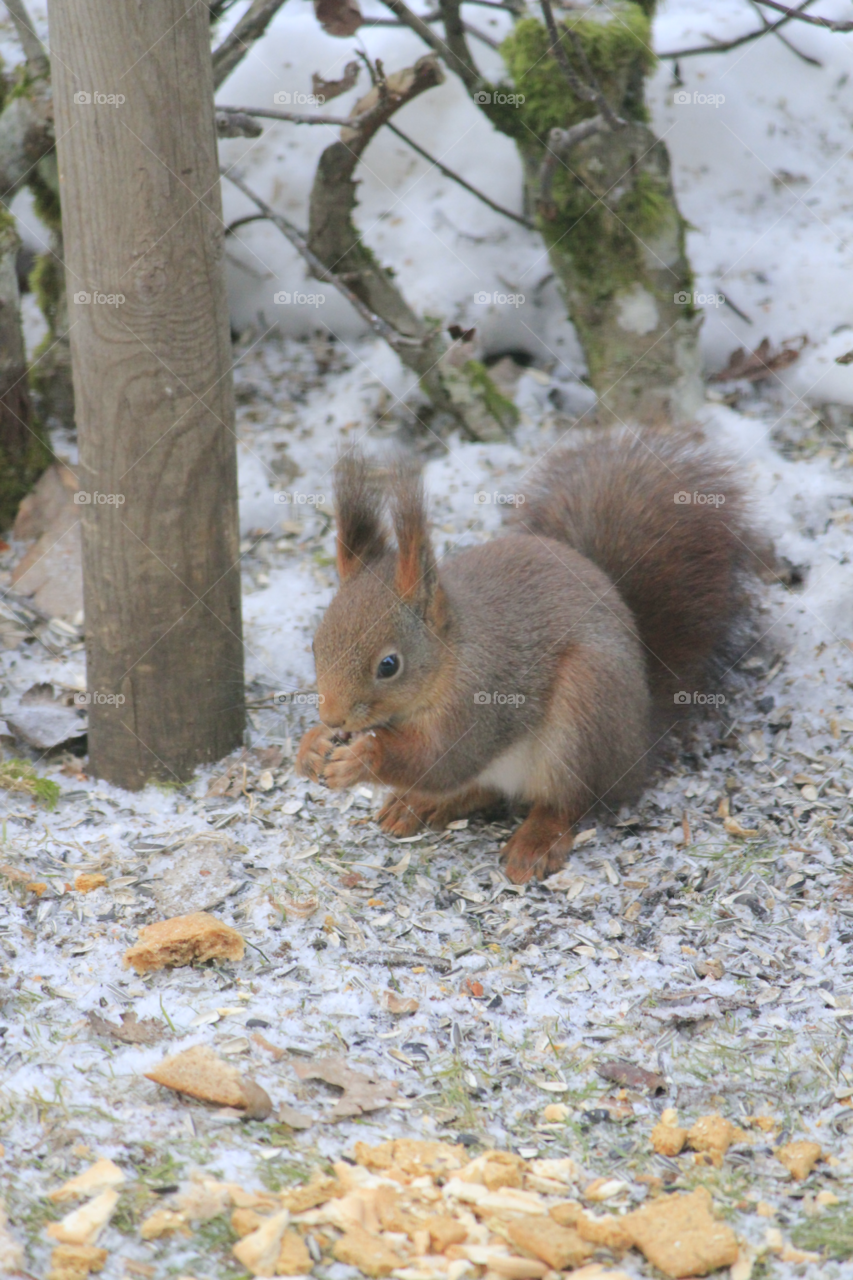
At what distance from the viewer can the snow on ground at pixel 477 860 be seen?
168 centimetres

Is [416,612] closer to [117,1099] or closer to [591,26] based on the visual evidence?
[117,1099]

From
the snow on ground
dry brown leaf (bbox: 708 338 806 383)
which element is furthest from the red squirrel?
dry brown leaf (bbox: 708 338 806 383)

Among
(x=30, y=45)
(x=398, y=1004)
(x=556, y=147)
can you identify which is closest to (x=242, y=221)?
(x=30, y=45)

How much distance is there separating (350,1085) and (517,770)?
2.84 ft

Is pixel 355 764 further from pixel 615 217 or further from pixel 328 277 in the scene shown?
pixel 615 217

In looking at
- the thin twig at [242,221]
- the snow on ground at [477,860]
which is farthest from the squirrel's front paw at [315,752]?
the thin twig at [242,221]

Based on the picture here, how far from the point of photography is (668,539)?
8.57 feet

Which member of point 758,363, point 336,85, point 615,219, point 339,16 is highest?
point 339,16

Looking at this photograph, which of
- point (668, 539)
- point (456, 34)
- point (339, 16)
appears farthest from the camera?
point (456, 34)

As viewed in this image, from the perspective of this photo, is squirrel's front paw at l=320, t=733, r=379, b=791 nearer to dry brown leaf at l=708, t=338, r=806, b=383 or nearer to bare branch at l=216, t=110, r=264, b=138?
bare branch at l=216, t=110, r=264, b=138

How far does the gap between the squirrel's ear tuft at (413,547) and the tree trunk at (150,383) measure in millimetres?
474

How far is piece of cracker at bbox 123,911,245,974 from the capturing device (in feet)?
6.56

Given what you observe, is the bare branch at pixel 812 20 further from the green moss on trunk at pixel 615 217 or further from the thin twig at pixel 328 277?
the thin twig at pixel 328 277

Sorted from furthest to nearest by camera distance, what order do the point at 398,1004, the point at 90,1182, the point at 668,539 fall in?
the point at 668,539
the point at 398,1004
the point at 90,1182
